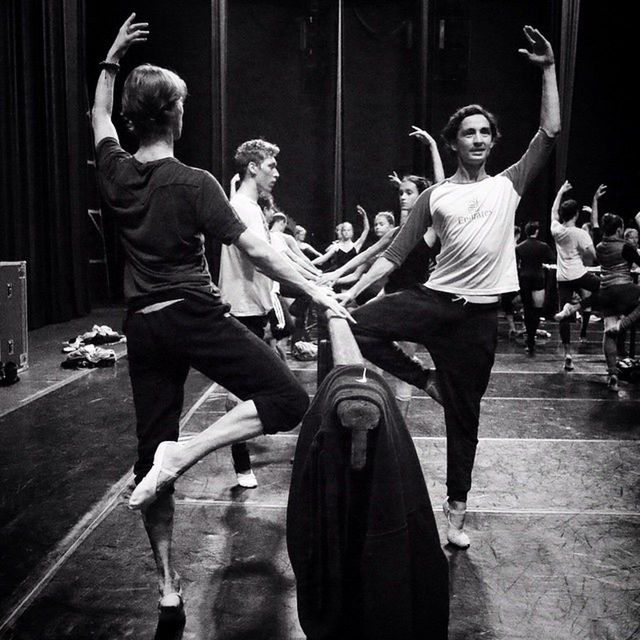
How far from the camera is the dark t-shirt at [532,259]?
25.8ft

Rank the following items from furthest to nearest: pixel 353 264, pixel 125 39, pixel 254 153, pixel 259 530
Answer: pixel 254 153 → pixel 353 264 → pixel 259 530 → pixel 125 39

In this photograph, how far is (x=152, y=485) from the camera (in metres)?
1.98

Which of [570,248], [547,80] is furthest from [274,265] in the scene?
[570,248]

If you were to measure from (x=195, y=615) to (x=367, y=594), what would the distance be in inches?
35.5

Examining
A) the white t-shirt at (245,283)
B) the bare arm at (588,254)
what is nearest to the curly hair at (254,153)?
the white t-shirt at (245,283)

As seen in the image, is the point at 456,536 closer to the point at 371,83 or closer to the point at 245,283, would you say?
the point at 245,283

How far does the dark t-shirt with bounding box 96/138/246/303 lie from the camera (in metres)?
2.03

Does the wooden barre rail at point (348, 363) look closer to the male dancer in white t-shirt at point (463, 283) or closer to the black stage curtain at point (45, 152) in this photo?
the male dancer in white t-shirt at point (463, 283)

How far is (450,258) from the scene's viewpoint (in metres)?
2.72

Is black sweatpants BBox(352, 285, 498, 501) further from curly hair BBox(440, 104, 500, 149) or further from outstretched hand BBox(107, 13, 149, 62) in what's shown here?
outstretched hand BBox(107, 13, 149, 62)

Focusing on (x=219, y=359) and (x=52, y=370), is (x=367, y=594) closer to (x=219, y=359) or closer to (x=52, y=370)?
(x=219, y=359)

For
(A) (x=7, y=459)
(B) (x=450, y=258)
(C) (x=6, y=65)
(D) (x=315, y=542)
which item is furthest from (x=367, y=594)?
(C) (x=6, y=65)

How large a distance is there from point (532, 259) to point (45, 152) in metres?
6.31

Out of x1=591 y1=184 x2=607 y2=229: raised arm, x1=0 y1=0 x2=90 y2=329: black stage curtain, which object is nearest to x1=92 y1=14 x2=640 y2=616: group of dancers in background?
x1=591 y1=184 x2=607 y2=229: raised arm
